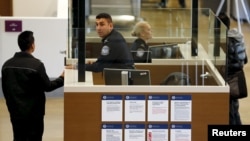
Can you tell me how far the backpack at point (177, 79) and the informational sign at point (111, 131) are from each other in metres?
0.67

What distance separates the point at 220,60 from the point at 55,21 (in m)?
4.29

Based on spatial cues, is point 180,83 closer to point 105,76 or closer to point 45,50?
point 105,76

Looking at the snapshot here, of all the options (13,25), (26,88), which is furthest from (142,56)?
(13,25)

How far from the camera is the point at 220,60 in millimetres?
7375

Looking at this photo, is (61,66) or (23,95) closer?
(23,95)

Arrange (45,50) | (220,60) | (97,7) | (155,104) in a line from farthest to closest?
(97,7) → (45,50) → (220,60) → (155,104)

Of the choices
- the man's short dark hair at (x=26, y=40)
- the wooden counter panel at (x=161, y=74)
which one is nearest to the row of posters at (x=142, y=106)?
the wooden counter panel at (x=161, y=74)

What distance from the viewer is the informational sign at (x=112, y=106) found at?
22.6 feet

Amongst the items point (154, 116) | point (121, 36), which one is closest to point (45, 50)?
point (121, 36)

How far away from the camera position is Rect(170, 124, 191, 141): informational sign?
6.96 meters

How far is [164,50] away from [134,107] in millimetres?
1503

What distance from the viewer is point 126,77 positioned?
7.04 meters

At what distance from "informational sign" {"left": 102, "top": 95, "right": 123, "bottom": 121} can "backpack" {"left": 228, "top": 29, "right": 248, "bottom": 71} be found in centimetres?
167

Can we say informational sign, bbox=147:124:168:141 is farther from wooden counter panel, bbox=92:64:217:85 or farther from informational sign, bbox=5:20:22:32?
informational sign, bbox=5:20:22:32
